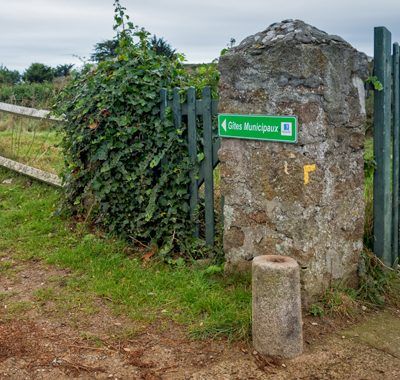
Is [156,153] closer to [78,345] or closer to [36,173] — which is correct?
[78,345]

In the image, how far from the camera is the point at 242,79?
3.63m

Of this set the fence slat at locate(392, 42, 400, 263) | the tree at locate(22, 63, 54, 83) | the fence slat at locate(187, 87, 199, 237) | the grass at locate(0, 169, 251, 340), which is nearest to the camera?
the grass at locate(0, 169, 251, 340)

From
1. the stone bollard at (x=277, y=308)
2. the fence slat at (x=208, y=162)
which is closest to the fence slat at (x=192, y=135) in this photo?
the fence slat at (x=208, y=162)

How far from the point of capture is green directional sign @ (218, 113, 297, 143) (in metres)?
3.34

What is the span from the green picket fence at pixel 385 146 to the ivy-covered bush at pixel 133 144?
1.59 m

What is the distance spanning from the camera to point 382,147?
12.4 feet

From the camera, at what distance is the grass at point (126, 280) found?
3.41 meters

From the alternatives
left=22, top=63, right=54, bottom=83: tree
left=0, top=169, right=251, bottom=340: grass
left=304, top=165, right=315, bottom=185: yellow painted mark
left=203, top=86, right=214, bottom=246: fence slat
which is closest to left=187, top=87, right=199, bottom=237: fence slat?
left=203, top=86, right=214, bottom=246: fence slat

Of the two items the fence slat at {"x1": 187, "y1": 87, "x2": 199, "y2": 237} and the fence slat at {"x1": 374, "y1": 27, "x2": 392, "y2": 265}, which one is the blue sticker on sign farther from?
the fence slat at {"x1": 187, "y1": 87, "x2": 199, "y2": 237}

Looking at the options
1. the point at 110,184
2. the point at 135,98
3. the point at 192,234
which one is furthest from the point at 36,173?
the point at 192,234

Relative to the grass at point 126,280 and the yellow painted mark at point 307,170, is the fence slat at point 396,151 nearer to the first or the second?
the yellow painted mark at point 307,170

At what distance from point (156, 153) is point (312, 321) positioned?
2438 mm

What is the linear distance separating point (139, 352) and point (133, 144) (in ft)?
7.95

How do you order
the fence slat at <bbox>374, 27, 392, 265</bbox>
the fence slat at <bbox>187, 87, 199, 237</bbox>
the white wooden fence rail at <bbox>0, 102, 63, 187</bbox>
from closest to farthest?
the fence slat at <bbox>374, 27, 392, 265</bbox> < the fence slat at <bbox>187, 87, 199, 237</bbox> < the white wooden fence rail at <bbox>0, 102, 63, 187</bbox>
